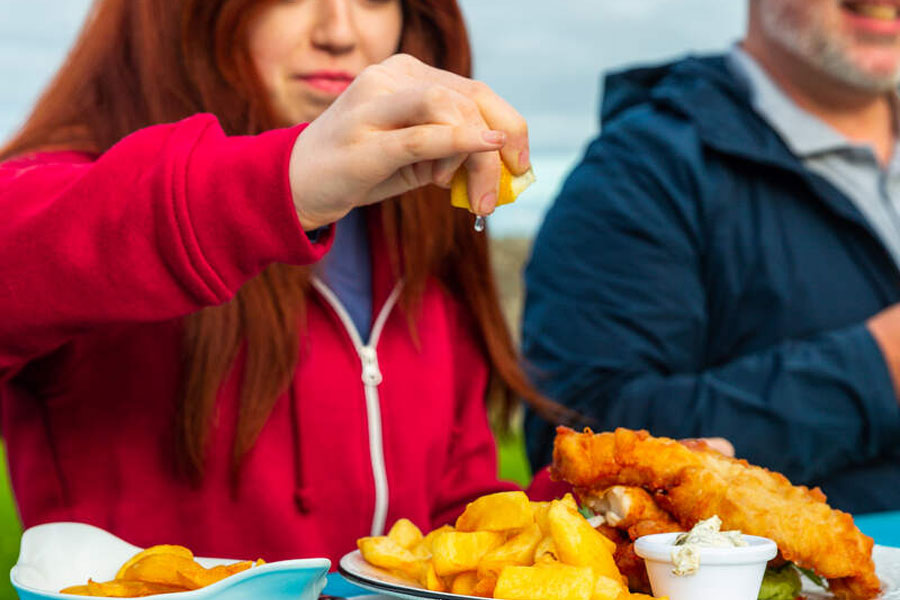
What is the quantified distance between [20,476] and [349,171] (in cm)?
89

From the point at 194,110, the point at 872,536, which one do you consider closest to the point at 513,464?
the point at 872,536

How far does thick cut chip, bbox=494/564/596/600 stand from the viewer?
768 mm

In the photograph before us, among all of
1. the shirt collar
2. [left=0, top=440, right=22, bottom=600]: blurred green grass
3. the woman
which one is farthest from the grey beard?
[left=0, top=440, right=22, bottom=600]: blurred green grass

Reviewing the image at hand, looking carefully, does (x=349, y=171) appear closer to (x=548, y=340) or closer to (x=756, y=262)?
(x=548, y=340)

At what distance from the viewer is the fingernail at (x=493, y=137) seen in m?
0.88

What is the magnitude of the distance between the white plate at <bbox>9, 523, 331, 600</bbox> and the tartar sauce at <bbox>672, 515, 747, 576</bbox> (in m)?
0.27

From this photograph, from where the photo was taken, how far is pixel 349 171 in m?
0.92

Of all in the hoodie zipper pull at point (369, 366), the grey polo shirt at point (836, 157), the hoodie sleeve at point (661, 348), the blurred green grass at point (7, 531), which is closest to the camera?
the hoodie zipper pull at point (369, 366)

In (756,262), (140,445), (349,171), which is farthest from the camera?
(756,262)

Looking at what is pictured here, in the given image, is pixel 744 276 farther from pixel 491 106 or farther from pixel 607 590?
pixel 607 590

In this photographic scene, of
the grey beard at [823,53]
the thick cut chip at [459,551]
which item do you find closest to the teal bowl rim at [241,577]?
the thick cut chip at [459,551]

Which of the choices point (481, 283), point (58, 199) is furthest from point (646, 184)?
point (58, 199)

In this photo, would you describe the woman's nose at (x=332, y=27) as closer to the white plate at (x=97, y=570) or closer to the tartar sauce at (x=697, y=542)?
the white plate at (x=97, y=570)

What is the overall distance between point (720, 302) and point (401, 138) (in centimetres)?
173
